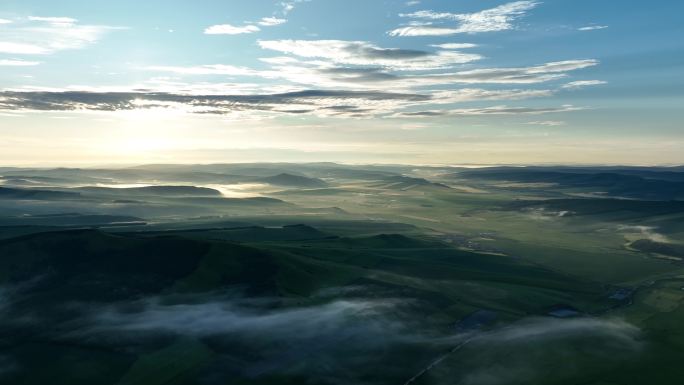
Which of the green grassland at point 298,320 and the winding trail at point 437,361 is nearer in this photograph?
the winding trail at point 437,361

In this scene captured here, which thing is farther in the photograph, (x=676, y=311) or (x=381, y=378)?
(x=676, y=311)

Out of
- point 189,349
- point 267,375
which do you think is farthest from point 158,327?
point 267,375

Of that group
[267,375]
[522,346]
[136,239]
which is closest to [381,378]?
[267,375]

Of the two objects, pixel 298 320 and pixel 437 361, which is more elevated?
pixel 298 320

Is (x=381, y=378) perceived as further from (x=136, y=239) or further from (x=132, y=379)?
(x=136, y=239)

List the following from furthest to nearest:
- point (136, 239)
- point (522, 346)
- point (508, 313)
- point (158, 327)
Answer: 1. point (136, 239)
2. point (508, 313)
3. point (158, 327)
4. point (522, 346)

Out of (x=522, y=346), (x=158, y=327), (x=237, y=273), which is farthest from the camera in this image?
(x=237, y=273)

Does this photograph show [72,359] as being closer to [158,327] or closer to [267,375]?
[158,327]

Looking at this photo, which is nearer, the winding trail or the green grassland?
the winding trail

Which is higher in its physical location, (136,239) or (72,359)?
(136,239)

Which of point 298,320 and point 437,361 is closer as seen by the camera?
point 437,361
